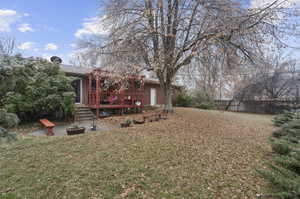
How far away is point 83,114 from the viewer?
31.7 ft

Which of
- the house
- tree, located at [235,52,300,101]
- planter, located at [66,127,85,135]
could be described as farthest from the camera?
tree, located at [235,52,300,101]

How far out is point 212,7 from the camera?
6.33 meters

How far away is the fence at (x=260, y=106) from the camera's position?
15.9 metres

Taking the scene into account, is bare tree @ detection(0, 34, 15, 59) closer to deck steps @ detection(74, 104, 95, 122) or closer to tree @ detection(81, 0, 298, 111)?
deck steps @ detection(74, 104, 95, 122)

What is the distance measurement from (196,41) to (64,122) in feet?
27.3

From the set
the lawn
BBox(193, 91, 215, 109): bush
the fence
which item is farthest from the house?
the fence

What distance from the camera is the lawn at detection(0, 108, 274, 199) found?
108 inches

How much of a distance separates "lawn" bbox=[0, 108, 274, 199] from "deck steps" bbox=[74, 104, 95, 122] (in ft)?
12.3

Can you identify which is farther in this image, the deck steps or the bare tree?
the bare tree

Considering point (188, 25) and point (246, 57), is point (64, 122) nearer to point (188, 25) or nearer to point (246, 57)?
point (188, 25)

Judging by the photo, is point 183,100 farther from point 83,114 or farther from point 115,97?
point 83,114

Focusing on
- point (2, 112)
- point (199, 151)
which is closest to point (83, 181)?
point (2, 112)

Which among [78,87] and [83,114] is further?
[78,87]

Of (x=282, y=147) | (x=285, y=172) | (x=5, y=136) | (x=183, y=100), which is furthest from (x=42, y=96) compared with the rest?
(x=183, y=100)
